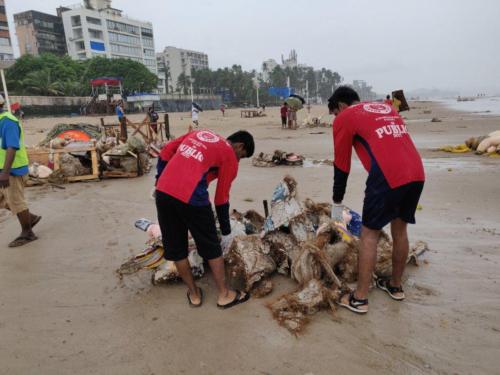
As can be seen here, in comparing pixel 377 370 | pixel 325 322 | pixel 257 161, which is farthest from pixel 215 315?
pixel 257 161

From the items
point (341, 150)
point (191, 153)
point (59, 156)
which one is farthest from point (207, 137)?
point (59, 156)

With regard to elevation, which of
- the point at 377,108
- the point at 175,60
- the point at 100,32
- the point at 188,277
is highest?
the point at 100,32

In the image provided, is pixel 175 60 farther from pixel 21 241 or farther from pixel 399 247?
pixel 399 247

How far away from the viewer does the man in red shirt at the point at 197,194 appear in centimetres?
263

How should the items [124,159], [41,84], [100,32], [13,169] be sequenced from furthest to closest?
[100,32], [41,84], [124,159], [13,169]

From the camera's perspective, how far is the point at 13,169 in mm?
4289

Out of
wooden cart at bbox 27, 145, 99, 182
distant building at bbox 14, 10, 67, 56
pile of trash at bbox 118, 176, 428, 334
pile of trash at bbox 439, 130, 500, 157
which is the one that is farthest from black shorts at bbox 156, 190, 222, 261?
distant building at bbox 14, 10, 67, 56

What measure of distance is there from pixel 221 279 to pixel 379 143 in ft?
5.34

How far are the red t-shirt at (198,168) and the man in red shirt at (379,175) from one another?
0.88 m

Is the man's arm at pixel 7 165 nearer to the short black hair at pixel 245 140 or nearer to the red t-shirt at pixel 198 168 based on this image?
the red t-shirt at pixel 198 168

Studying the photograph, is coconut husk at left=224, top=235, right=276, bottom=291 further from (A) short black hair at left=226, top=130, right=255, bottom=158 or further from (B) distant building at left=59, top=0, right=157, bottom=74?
(B) distant building at left=59, top=0, right=157, bottom=74

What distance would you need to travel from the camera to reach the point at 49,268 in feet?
12.5

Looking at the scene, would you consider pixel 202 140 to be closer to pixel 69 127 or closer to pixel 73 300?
pixel 73 300

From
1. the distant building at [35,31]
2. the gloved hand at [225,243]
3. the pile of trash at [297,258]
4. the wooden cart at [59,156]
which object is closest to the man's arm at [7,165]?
the pile of trash at [297,258]
